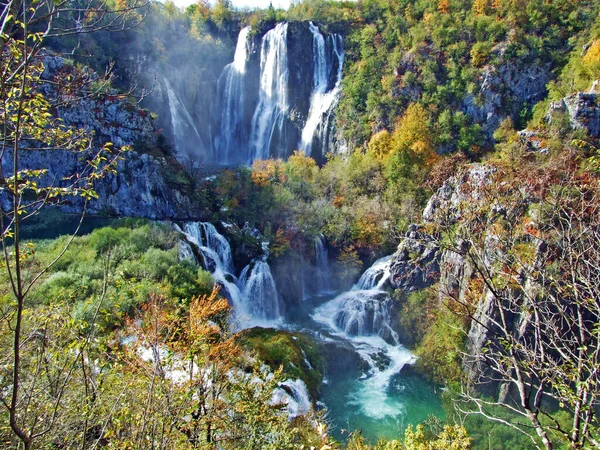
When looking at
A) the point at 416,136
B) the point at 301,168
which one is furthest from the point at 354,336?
the point at 416,136

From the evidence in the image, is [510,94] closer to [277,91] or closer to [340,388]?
[277,91]

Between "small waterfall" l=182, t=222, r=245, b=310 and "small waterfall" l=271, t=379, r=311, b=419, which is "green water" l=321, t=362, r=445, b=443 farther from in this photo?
"small waterfall" l=182, t=222, r=245, b=310

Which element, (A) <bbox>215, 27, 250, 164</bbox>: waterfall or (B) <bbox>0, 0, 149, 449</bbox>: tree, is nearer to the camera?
(B) <bbox>0, 0, 149, 449</bbox>: tree

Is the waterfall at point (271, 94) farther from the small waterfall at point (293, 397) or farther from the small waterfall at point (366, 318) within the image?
the small waterfall at point (293, 397)

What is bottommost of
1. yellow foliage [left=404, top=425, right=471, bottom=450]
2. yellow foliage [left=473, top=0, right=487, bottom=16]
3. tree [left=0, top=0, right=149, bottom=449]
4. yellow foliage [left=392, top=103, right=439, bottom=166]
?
yellow foliage [left=404, top=425, right=471, bottom=450]

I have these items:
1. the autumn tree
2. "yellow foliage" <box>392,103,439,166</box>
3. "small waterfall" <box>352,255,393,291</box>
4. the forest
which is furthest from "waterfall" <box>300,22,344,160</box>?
"small waterfall" <box>352,255,393,291</box>

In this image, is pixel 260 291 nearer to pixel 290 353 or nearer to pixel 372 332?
pixel 290 353

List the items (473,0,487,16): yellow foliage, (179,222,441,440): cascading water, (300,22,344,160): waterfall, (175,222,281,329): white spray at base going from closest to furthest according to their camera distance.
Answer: (179,222,441,440): cascading water, (175,222,281,329): white spray at base, (473,0,487,16): yellow foliage, (300,22,344,160): waterfall

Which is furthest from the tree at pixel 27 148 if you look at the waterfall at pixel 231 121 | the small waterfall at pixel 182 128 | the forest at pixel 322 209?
the waterfall at pixel 231 121
